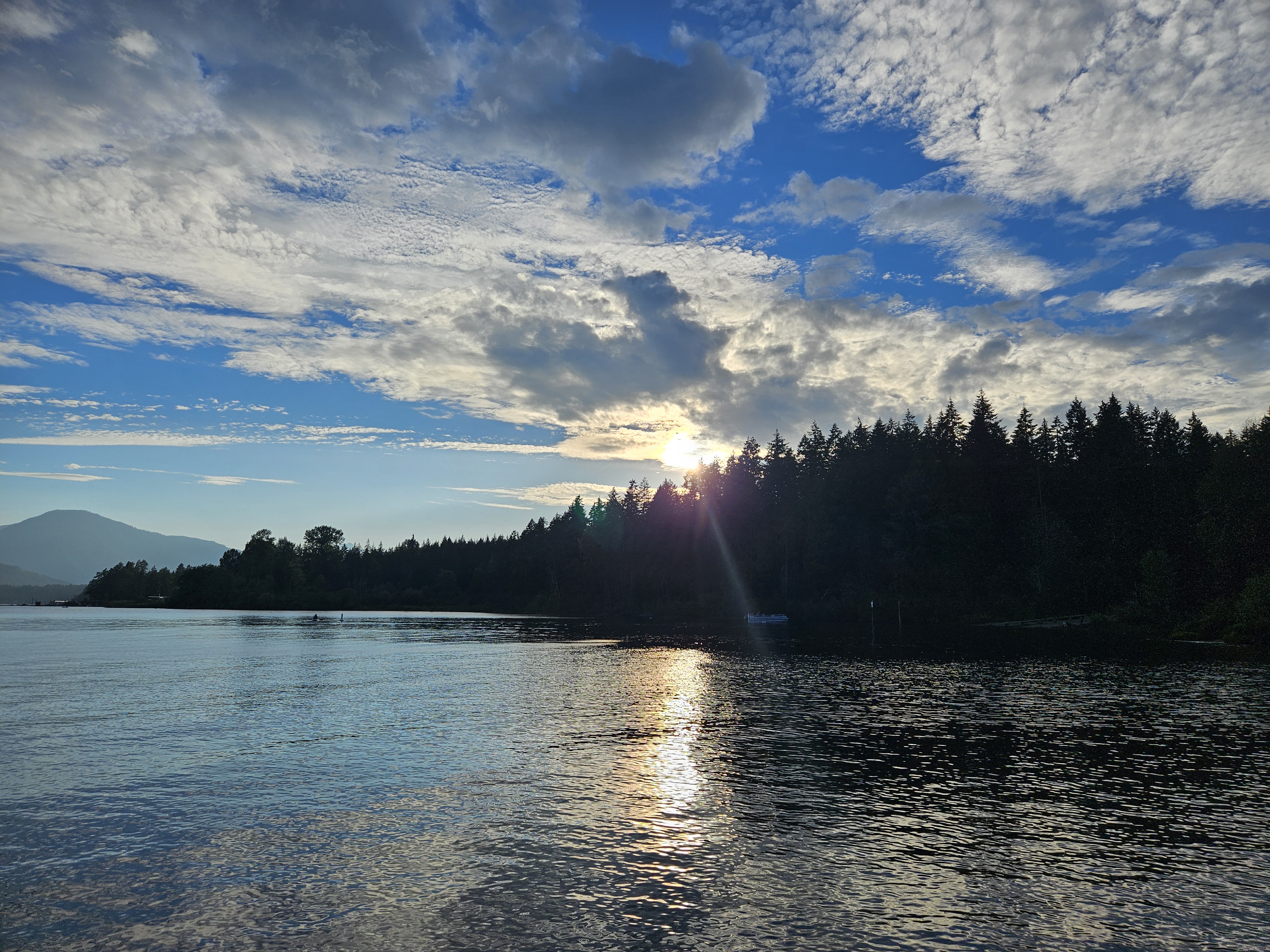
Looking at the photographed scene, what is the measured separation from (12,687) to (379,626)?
347 feet

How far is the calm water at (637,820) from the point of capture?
49.4 feet

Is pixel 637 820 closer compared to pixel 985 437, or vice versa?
pixel 637 820

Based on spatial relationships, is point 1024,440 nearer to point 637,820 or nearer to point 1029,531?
point 1029,531

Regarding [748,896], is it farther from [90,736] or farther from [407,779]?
[90,736]

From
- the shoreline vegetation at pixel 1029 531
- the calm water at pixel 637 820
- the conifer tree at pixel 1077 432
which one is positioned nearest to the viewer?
the calm water at pixel 637 820

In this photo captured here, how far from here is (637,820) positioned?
72.1ft

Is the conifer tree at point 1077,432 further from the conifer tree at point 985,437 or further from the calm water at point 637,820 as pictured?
the calm water at point 637,820

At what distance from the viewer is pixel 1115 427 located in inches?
6033

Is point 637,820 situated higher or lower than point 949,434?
lower

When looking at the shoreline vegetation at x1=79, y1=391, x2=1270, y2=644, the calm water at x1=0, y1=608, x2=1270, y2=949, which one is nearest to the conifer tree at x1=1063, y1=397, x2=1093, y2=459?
the shoreline vegetation at x1=79, y1=391, x2=1270, y2=644

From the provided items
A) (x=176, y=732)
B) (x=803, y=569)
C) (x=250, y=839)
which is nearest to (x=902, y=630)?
(x=803, y=569)

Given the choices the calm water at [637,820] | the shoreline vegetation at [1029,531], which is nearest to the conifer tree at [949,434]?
the shoreline vegetation at [1029,531]

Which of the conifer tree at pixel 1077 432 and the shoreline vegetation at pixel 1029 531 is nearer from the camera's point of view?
the shoreline vegetation at pixel 1029 531

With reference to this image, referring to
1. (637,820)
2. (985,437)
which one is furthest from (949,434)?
(637,820)
